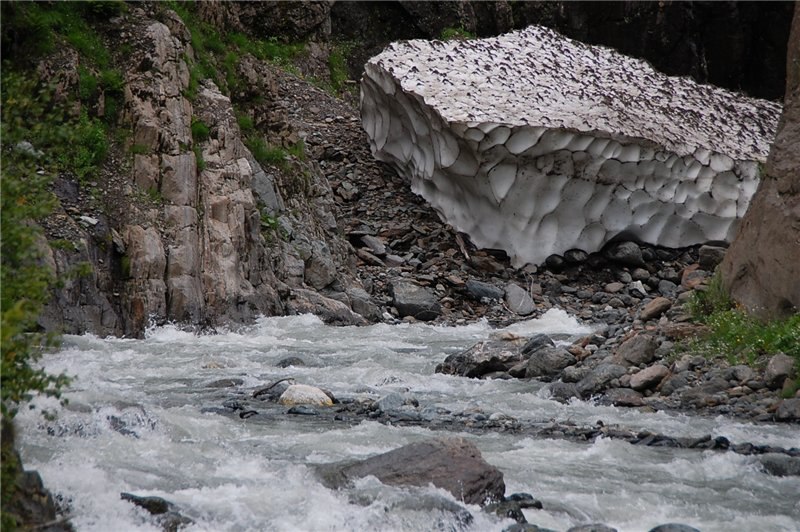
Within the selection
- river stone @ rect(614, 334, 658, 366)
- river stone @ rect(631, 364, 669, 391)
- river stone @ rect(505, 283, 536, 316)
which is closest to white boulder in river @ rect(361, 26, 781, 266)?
river stone @ rect(505, 283, 536, 316)

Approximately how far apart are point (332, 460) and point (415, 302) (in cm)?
1067

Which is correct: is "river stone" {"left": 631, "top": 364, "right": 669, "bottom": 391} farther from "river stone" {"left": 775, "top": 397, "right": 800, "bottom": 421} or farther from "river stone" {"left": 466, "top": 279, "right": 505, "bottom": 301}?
"river stone" {"left": 466, "top": 279, "right": 505, "bottom": 301}

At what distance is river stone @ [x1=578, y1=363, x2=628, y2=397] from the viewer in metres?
9.88

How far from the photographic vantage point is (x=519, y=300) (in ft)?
60.5

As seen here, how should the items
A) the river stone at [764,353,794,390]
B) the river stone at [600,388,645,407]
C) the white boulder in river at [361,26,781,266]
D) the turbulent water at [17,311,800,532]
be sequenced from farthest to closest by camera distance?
the white boulder in river at [361,26,781,266]
the river stone at [600,388,645,407]
the river stone at [764,353,794,390]
the turbulent water at [17,311,800,532]

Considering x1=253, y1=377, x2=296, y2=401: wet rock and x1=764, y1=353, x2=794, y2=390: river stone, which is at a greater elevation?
x1=764, y1=353, x2=794, y2=390: river stone

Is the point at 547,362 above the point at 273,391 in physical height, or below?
above

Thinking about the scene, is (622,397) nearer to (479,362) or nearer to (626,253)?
(479,362)

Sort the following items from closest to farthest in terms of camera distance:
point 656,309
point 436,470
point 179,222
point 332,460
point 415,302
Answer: point 436,470 → point 332,460 → point 656,309 → point 179,222 → point 415,302

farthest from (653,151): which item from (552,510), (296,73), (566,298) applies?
(552,510)

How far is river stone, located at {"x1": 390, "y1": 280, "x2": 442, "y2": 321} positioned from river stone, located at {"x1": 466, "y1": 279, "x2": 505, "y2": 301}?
0.99 metres

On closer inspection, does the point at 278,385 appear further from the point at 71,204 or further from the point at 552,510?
the point at 71,204

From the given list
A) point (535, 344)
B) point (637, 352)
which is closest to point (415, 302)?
point (535, 344)

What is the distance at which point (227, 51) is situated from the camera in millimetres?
19906
